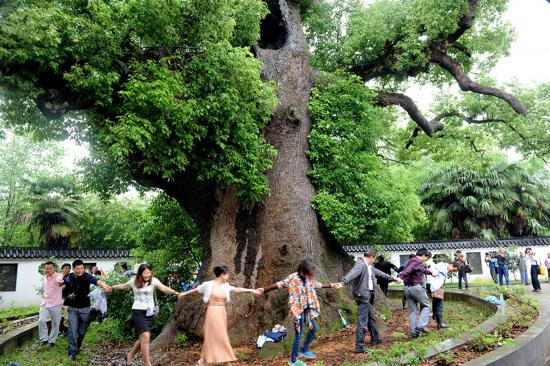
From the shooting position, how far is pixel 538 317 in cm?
743

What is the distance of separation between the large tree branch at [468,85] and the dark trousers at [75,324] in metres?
11.3

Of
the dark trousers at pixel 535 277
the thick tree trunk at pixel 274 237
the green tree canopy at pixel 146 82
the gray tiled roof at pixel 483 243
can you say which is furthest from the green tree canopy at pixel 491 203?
the green tree canopy at pixel 146 82

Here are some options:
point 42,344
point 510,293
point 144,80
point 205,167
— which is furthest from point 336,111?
point 42,344

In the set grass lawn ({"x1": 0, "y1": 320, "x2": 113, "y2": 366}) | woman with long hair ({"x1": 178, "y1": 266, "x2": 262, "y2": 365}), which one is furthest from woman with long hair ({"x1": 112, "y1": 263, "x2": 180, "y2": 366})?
grass lawn ({"x1": 0, "y1": 320, "x2": 113, "y2": 366})

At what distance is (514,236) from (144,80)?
27.6 meters

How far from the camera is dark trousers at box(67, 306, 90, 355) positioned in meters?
7.77

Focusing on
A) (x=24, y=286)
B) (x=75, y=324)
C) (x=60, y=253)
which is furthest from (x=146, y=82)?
(x=24, y=286)

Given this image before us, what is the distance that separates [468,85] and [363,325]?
27.9 ft

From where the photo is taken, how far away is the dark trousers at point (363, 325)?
6742 millimetres

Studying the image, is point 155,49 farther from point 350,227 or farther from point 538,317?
point 538,317

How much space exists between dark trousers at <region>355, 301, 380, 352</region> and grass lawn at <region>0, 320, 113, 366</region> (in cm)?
498

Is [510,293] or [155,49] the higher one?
[155,49]

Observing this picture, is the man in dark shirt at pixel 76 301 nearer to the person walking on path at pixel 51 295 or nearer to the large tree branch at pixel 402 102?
the person walking on path at pixel 51 295

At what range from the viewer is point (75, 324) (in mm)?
7809
